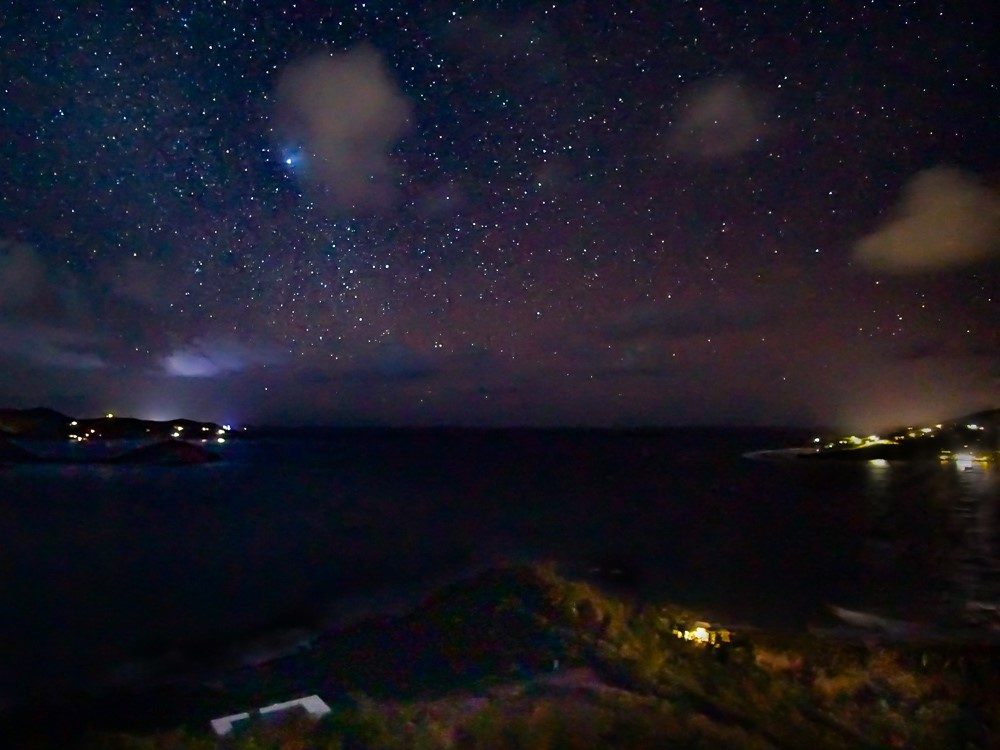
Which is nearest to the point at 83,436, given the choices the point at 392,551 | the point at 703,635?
the point at 392,551

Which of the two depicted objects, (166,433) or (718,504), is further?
(166,433)

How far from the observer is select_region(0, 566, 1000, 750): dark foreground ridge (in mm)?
Result: 6969

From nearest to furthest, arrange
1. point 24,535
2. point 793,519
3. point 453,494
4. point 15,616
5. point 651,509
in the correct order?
point 15,616 → point 24,535 → point 793,519 → point 651,509 → point 453,494

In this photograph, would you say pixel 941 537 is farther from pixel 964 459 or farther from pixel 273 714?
pixel 964 459

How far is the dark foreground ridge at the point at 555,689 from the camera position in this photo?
22.9 ft

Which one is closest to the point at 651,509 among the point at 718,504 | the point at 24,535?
the point at 718,504

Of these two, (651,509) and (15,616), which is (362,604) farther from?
Answer: (651,509)

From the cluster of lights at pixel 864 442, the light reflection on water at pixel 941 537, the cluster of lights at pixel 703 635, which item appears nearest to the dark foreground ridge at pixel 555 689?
the cluster of lights at pixel 703 635

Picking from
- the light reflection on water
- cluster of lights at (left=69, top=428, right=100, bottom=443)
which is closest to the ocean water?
the light reflection on water

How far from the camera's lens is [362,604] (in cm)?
2052

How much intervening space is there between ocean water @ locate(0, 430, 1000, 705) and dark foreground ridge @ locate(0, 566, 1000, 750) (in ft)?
13.5

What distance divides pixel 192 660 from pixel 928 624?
17.1m

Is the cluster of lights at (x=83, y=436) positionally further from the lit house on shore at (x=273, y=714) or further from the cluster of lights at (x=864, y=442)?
the lit house on shore at (x=273, y=714)

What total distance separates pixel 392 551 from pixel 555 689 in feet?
81.9
